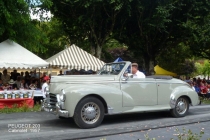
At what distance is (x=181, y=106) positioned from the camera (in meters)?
9.33

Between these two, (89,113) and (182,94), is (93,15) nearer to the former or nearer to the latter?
(182,94)

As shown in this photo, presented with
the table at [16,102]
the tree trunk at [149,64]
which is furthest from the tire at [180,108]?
the tree trunk at [149,64]

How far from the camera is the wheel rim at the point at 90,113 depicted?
293 inches

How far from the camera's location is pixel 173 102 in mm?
9047

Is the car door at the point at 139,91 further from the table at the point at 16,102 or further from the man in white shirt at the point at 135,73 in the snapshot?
the table at the point at 16,102

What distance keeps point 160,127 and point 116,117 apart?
2.00 m

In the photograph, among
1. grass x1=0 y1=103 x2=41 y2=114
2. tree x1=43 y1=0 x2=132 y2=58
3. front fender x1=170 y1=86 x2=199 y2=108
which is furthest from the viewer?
tree x1=43 y1=0 x2=132 y2=58

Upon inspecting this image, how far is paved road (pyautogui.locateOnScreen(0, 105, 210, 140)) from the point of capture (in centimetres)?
677

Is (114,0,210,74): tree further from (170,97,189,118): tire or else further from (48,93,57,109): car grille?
(48,93,57,109): car grille

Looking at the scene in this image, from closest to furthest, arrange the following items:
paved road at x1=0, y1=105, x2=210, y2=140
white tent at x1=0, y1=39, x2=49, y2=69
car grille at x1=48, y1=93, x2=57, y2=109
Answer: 1. paved road at x1=0, y1=105, x2=210, y2=140
2. car grille at x1=48, y1=93, x2=57, y2=109
3. white tent at x1=0, y1=39, x2=49, y2=69

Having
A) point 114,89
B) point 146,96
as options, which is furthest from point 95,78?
point 146,96

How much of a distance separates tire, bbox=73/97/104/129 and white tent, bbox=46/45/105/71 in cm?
753

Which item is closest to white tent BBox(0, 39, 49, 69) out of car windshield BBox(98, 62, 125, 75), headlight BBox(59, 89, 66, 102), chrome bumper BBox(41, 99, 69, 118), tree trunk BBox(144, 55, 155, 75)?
car windshield BBox(98, 62, 125, 75)

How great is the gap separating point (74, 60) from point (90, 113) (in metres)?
8.27
